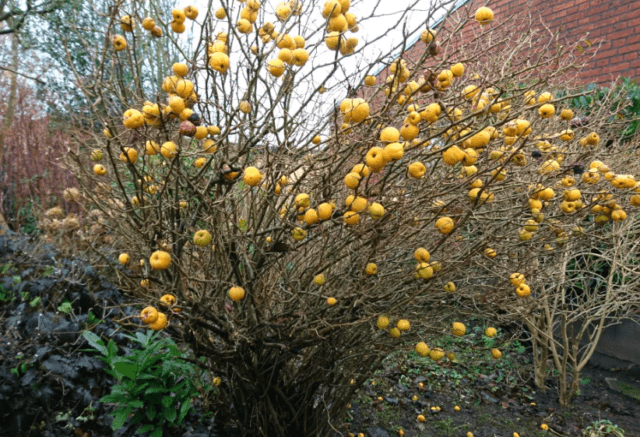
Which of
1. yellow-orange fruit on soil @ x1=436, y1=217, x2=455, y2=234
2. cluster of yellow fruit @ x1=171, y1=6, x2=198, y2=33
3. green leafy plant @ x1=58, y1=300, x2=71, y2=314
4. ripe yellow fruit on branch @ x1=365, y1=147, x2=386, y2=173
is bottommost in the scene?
green leafy plant @ x1=58, y1=300, x2=71, y2=314

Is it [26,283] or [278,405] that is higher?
[26,283]

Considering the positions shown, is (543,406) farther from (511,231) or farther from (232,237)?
(232,237)

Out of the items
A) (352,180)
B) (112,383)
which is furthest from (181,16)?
(112,383)

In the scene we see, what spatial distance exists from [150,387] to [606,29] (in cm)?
856

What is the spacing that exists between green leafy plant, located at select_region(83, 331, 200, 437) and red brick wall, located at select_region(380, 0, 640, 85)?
6811mm

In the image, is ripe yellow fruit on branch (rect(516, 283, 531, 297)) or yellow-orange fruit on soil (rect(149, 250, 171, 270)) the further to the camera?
ripe yellow fruit on branch (rect(516, 283, 531, 297))

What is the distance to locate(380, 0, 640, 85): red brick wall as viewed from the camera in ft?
22.9

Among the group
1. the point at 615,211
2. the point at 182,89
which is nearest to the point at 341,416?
the point at 615,211

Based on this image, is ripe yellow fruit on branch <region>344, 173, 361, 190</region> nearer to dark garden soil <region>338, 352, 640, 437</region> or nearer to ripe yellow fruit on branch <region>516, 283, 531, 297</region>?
ripe yellow fruit on branch <region>516, 283, 531, 297</region>

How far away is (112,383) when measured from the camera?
3309mm

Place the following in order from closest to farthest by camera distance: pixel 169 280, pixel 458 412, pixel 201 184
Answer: pixel 201 184 → pixel 169 280 → pixel 458 412

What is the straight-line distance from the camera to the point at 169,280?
7.66ft

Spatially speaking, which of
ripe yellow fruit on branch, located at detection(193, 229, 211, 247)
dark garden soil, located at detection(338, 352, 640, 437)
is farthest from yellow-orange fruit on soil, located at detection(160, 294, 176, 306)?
dark garden soil, located at detection(338, 352, 640, 437)

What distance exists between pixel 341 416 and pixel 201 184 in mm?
1802
